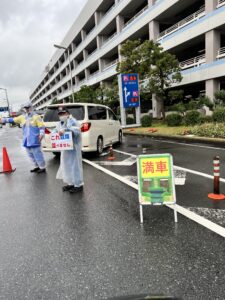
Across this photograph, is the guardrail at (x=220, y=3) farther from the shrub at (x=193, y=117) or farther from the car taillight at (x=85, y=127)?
the car taillight at (x=85, y=127)

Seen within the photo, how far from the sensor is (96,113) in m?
9.38

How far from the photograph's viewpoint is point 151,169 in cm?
373

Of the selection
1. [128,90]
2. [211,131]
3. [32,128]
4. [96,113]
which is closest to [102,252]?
[32,128]

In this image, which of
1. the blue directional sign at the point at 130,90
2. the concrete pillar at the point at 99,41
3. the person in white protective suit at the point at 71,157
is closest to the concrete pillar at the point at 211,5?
the blue directional sign at the point at 130,90

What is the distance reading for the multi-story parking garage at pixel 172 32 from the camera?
744 inches

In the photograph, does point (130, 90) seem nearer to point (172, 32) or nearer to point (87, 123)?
point (87, 123)

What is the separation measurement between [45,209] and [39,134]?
3.24 metres

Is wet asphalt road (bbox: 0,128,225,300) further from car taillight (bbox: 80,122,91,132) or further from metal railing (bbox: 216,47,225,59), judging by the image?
metal railing (bbox: 216,47,225,59)

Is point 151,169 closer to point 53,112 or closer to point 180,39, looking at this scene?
point 53,112

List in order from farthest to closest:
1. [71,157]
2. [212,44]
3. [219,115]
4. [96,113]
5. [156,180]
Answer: [212,44]
[219,115]
[96,113]
[71,157]
[156,180]

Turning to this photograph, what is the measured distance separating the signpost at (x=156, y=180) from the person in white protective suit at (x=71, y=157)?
1.98m

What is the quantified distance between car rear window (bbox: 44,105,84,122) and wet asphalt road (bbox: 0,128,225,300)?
432 cm

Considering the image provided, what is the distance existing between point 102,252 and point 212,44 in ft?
65.3

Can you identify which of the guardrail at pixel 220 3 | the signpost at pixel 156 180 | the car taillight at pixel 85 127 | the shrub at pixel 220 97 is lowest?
the signpost at pixel 156 180
